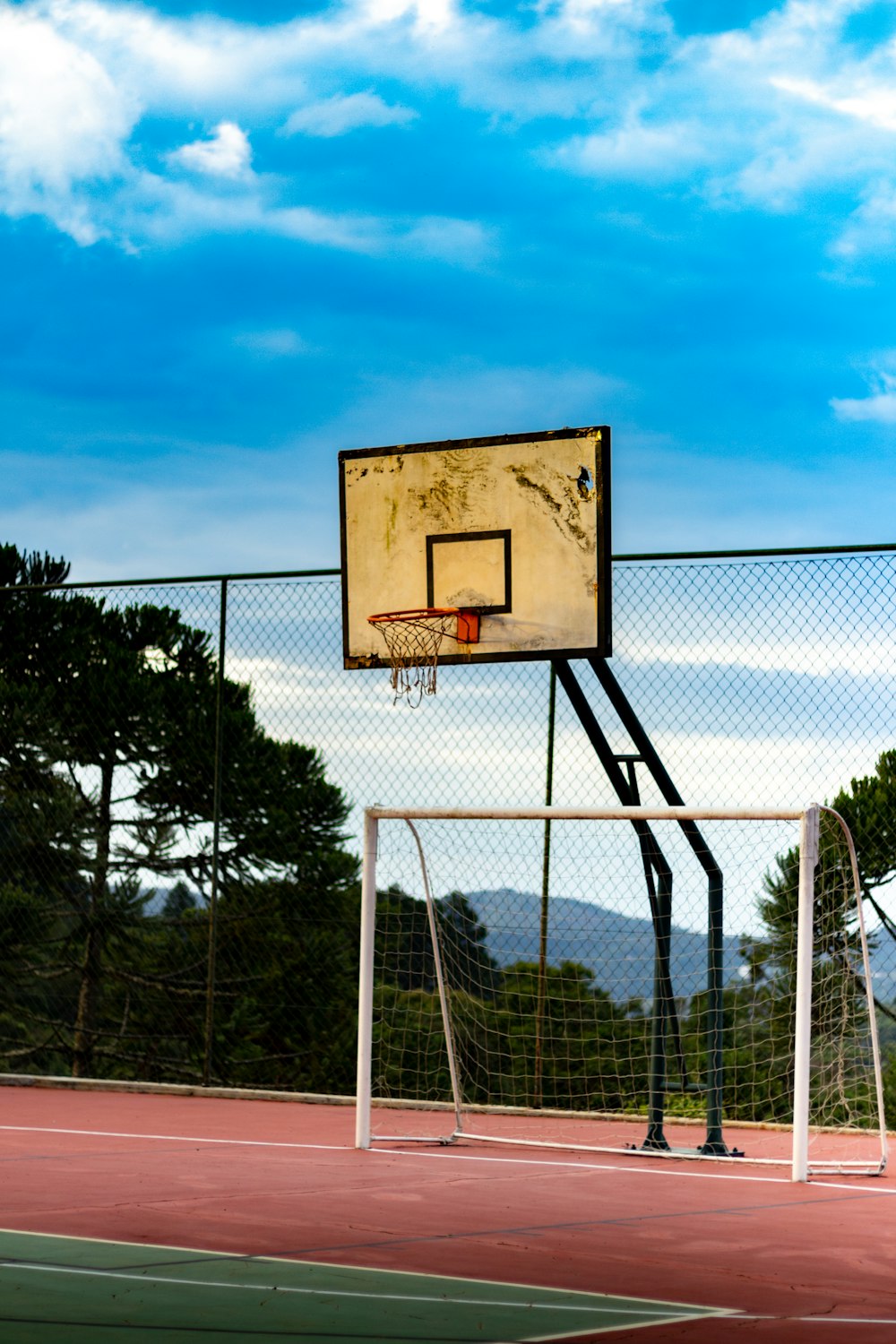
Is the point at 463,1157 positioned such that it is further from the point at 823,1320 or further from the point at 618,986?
the point at 823,1320

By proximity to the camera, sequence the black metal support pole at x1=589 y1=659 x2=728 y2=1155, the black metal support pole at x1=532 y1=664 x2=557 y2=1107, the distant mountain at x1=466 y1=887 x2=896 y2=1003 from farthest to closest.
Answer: the black metal support pole at x1=532 y1=664 x2=557 y2=1107 < the distant mountain at x1=466 y1=887 x2=896 y2=1003 < the black metal support pole at x1=589 y1=659 x2=728 y2=1155

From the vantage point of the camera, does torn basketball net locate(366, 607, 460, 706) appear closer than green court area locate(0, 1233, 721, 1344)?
No

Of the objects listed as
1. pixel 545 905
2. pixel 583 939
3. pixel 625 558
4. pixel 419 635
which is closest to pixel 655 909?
pixel 583 939

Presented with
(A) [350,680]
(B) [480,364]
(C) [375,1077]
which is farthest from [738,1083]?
(B) [480,364]

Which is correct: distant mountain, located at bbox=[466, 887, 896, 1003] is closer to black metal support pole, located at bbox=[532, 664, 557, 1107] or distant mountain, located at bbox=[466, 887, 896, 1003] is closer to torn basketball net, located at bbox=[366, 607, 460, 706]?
black metal support pole, located at bbox=[532, 664, 557, 1107]

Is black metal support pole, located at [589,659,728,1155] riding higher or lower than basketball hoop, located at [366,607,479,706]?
lower

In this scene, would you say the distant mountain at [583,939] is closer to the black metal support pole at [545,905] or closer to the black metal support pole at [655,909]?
the black metal support pole at [545,905]

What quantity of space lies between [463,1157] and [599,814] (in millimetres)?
1771

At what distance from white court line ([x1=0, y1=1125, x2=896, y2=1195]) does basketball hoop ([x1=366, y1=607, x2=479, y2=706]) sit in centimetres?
259

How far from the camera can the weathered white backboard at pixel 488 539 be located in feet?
30.2

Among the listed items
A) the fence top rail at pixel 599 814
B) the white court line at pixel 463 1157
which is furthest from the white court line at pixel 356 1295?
the fence top rail at pixel 599 814

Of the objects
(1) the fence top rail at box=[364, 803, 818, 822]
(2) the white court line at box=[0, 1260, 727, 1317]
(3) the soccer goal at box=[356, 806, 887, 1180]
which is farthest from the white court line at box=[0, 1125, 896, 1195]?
(2) the white court line at box=[0, 1260, 727, 1317]

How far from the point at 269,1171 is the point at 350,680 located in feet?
13.5

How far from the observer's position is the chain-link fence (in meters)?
9.55
